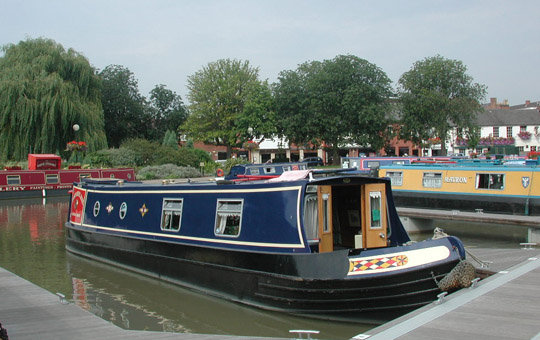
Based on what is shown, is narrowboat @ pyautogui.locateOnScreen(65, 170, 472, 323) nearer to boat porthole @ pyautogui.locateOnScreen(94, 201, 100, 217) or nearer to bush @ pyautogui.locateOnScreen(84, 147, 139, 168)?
boat porthole @ pyautogui.locateOnScreen(94, 201, 100, 217)

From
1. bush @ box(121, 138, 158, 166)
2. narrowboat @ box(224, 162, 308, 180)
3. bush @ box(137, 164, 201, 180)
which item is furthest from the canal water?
bush @ box(121, 138, 158, 166)

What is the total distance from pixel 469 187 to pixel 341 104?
30482 millimetres

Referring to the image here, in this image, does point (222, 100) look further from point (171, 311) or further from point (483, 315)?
point (483, 315)

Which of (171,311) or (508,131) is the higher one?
(508,131)

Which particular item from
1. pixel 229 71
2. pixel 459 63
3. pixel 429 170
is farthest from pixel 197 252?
pixel 229 71

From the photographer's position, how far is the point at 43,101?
36844 mm

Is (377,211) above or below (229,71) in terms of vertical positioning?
below

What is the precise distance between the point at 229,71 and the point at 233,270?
48070 millimetres

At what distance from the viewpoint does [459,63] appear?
149 ft

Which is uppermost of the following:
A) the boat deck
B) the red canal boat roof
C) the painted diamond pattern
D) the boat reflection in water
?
the red canal boat roof

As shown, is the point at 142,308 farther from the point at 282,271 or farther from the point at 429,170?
the point at 429,170

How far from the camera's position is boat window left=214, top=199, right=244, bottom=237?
400 inches

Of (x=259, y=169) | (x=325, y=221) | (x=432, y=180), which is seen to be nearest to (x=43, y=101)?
(x=259, y=169)

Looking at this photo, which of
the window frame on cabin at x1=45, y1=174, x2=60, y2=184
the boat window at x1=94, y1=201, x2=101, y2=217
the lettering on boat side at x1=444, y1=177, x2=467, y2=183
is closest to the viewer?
the boat window at x1=94, y1=201, x2=101, y2=217
